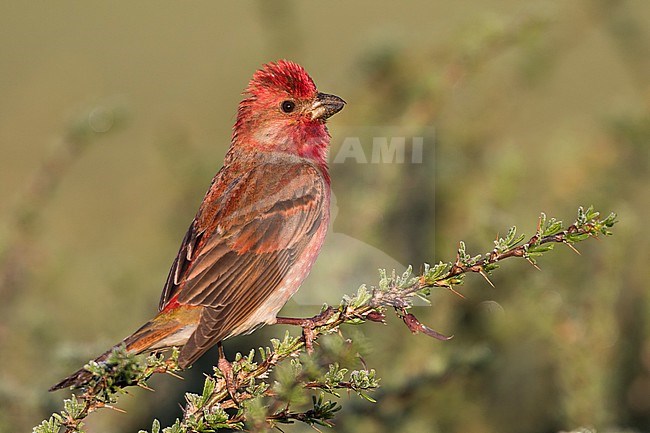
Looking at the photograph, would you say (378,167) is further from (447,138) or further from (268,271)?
(268,271)

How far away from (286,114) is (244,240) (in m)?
0.84

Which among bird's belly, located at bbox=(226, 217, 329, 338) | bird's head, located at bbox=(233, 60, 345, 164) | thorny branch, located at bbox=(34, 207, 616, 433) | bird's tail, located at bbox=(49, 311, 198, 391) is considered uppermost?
bird's head, located at bbox=(233, 60, 345, 164)

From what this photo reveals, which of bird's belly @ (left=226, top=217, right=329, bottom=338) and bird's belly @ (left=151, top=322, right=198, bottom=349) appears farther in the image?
bird's belly @ (left=226, top=217, right=329, bottom=338)

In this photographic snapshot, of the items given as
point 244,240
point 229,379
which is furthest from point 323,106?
point 229,379

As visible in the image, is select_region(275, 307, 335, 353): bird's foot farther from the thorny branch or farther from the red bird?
the red bird

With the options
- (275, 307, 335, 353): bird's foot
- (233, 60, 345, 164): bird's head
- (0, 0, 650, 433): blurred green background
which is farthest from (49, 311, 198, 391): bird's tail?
(233, 60, 345, 164): bird's head

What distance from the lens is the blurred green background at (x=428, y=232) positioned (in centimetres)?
517

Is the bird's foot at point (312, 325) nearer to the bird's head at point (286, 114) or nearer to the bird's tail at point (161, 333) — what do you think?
the bird's tail at point (161, 333)

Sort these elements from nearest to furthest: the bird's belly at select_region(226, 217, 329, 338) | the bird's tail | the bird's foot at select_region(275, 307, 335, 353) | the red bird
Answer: the bird's foot at select_region(275, 307, 335, 353), the bird's tail, the red bird, the bird's belly at select_region(226, 217, 329, 338)

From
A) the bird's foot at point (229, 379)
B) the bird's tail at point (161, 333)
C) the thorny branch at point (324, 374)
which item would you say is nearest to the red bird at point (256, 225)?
the bird's tail at point (161, 333)

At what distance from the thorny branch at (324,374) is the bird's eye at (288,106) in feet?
6.24

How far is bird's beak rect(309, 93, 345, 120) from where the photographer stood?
4781 mm

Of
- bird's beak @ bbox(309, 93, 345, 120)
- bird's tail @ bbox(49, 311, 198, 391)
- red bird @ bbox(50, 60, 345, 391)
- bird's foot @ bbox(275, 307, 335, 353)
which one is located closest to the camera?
bird's foot @ bbox(275, 307, 335, 353)

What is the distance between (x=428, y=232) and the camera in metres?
6.81
